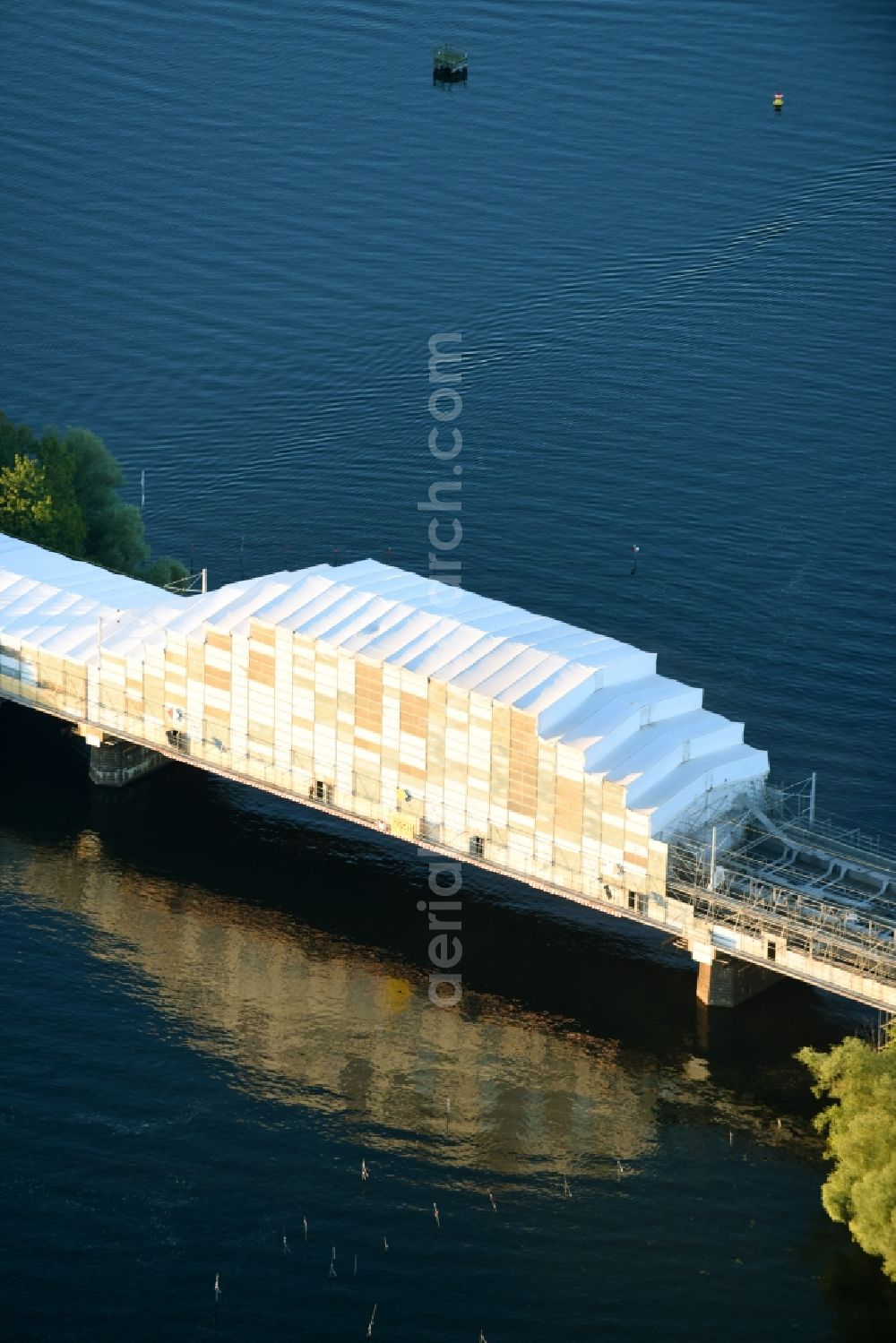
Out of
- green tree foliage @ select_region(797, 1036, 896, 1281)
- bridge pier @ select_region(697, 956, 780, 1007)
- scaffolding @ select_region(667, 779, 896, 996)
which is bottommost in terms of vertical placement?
Result: green tree foliage @ select_region(797, 1036, 896, 1281)

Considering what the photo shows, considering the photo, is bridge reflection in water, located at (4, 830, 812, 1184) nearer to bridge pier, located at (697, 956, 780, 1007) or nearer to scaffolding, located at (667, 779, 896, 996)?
bridge pier, located at (697, 956, 780, 1007)

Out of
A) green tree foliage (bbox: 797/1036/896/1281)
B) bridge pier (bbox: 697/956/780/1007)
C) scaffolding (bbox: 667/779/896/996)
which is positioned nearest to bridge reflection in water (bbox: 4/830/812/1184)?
bridge pier (bbox: 697/956/780/1007)

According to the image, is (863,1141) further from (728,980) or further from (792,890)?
(728,980)

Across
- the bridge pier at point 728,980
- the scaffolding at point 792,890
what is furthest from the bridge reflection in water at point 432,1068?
the scaffolding at point 792,890

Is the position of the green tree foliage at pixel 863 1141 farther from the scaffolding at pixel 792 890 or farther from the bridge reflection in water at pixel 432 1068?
the scaffolding at pixel 792 890

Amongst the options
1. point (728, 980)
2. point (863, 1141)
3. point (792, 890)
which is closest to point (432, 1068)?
point (728, 980)
